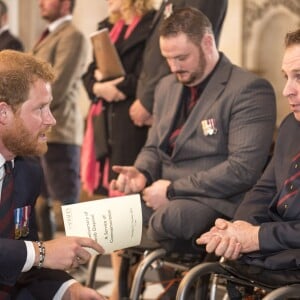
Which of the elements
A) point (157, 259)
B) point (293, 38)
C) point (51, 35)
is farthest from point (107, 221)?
point (51, 35)

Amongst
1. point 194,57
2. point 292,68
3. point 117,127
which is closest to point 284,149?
point 292,68

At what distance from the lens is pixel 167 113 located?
309cm

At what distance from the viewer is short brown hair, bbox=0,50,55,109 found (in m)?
2.18

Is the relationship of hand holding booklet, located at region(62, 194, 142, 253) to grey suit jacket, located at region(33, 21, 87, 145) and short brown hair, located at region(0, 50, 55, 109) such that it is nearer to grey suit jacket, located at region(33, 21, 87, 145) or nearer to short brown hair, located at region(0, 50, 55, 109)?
short brown hair, located at region(0, 50, 55, 109)

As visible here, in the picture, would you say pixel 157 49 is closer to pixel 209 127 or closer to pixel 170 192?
pixel 209 127

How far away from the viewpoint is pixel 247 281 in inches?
89.2

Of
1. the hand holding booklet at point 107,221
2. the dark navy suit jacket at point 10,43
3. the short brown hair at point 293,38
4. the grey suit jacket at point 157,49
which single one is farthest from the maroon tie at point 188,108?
the dark navy suit jacket at point 10,43

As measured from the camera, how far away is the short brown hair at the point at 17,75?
218cm

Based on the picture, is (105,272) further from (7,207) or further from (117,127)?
(7,207)

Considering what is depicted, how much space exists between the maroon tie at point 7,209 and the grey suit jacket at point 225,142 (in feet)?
2.59

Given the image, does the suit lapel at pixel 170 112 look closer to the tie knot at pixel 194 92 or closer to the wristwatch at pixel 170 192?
the tie knot at pixel 194 92

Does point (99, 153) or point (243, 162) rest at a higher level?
point (243, 162)

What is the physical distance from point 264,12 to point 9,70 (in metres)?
6.19

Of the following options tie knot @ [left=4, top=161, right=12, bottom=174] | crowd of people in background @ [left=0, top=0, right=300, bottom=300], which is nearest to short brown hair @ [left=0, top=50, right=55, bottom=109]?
crowd of people in background @ [left=0, top=0, right=300, bottom=300]
